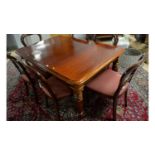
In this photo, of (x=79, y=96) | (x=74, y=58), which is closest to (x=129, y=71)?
(x=79, y=96)

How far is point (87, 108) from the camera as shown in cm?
190

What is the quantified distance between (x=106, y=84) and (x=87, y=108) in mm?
477

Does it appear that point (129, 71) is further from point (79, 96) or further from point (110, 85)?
point (79, 96)

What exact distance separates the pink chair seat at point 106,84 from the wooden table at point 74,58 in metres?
0.20

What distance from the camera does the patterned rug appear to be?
70.4 inches

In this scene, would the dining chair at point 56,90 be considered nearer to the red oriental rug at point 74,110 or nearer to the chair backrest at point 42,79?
the chair backrest at point 42,79

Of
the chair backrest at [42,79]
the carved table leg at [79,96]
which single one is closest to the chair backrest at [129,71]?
the carved table leg at [79,96]

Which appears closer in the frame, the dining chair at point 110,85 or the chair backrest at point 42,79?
the chair backrest at point 42,79

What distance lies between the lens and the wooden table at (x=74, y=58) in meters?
1.37

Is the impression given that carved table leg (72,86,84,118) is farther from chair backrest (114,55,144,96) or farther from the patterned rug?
chair backrest (114,55,144,96)

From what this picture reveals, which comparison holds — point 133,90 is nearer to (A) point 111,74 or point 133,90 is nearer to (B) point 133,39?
(A) point 111,74

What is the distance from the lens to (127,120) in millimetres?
1725

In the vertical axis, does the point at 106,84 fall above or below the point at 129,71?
below

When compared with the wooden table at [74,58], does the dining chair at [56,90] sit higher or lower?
lower
